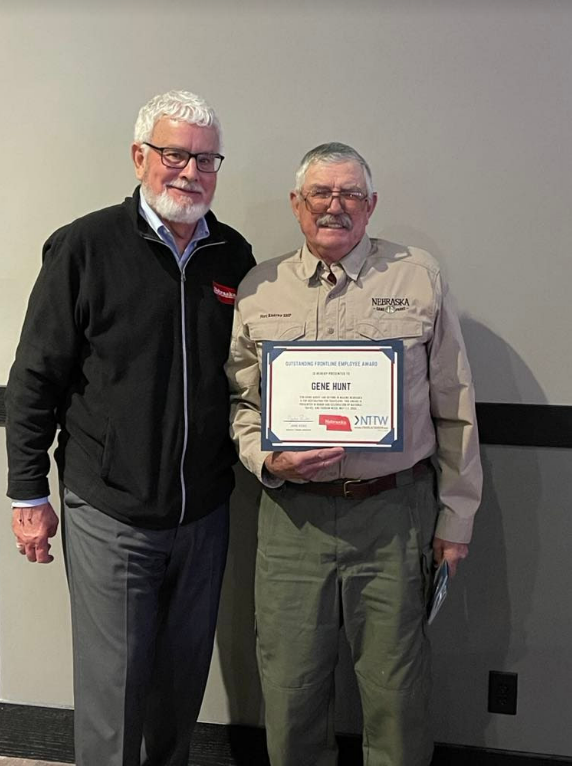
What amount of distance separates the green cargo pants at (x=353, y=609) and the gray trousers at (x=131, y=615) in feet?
0.52

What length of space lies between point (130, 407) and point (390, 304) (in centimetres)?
62

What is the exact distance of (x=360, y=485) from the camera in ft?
5.02

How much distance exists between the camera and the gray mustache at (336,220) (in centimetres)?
152

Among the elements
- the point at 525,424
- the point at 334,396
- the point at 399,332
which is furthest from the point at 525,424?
the point at 334,396

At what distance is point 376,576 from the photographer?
1.56 metres

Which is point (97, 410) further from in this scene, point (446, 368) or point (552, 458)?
point (552, 458)

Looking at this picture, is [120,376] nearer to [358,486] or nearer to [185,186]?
[185,186]

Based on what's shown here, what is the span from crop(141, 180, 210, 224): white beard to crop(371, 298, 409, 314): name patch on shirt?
439 millimetres

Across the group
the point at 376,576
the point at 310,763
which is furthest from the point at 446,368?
the point at 310,763

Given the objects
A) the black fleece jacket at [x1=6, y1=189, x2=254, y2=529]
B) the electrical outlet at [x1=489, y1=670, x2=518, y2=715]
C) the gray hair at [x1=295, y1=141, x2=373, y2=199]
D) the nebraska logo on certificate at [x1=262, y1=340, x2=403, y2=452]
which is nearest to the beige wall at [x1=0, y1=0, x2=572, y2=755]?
the electrical outlet at [x1=489, y1=670, x2=518, y2=715]

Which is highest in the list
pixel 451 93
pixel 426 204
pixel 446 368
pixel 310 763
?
pixel 451 93

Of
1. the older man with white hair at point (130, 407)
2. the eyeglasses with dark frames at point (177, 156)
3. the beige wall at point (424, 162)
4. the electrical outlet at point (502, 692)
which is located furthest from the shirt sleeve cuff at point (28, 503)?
the electrical outlet at point (502, 692)

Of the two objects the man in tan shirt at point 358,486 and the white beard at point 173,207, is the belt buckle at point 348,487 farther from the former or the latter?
the white beard at point 173,207

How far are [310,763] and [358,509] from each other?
66cm
